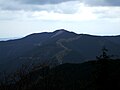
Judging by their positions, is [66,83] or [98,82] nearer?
[98,82]

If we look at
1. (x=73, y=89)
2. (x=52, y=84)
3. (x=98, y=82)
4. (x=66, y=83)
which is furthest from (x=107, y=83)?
(x=66, y=83)

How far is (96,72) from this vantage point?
167ft

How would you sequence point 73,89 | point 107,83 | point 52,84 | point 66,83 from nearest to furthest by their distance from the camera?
point 107,83 → point 73,89 → point 52,84 → point 66,83

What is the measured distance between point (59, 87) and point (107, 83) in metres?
122

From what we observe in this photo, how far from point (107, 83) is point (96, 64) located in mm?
3861

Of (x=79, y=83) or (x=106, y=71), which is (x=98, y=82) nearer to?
(x=106, y=71)

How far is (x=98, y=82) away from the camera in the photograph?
50094mm

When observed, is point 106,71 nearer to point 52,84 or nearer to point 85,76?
point 52,84

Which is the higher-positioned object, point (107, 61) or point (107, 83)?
point (107, 61)

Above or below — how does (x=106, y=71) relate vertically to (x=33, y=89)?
above

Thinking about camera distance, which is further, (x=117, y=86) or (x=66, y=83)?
(x=66, y=83)

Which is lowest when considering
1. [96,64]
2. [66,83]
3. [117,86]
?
[66,83]

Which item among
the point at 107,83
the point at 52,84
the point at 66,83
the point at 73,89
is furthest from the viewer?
the point at 66,83

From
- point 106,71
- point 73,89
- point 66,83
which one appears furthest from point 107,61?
point 66,83
